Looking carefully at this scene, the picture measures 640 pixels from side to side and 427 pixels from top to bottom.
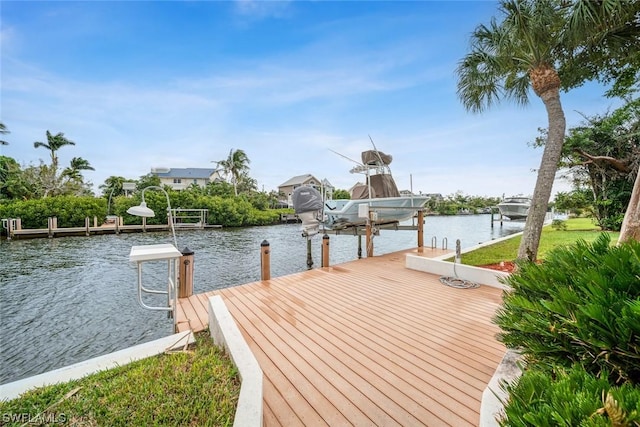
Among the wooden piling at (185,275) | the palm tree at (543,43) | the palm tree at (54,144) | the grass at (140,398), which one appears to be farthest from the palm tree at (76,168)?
the palm tree at (543,43)

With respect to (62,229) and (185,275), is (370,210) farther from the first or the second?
(62,229)

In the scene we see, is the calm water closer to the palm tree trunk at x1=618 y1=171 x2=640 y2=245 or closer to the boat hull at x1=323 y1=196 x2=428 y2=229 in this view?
the boat hull at x1=323 y1=196 x2=428 y2=229

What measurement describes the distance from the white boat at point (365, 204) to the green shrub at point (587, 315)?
6.53 meters

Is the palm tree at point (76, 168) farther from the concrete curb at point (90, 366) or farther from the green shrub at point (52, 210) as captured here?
the concrete curb at point (90, 366)

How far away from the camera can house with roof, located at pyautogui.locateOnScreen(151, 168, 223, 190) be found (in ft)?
137

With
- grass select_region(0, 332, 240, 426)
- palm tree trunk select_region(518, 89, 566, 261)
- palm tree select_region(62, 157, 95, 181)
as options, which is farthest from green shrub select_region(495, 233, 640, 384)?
palm tree select_region(62, 157, 95, 181)

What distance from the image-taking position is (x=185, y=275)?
4.62 meters

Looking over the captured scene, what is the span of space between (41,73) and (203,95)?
6561 millimetres

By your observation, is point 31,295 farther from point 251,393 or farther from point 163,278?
point 251,393

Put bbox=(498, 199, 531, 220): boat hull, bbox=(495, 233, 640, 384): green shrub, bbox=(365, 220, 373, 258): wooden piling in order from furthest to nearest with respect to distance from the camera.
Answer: bbox=(498, 199, 531, 220): boat hull < bbox=(365, 220, 373, 258): wooden piling < bbox=(495, 233, 640, 384): green shrub

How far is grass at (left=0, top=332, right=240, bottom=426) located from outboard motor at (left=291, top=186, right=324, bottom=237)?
580 cm

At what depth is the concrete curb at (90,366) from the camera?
6.17 feet

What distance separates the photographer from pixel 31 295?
20.7 ft

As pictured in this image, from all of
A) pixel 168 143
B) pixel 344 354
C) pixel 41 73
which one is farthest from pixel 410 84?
pixel 168 143
